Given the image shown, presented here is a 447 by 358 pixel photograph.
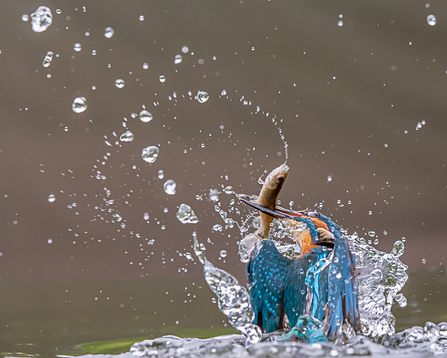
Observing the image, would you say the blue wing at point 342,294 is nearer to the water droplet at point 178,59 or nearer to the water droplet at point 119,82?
the water droplet at point 119,82

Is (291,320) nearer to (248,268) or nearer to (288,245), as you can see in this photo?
(248,268)

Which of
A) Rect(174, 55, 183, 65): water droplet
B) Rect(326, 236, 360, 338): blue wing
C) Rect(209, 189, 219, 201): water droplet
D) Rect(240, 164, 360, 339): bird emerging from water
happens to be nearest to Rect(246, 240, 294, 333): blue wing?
Rect(240, 164, 360, 339): bird emerging from water

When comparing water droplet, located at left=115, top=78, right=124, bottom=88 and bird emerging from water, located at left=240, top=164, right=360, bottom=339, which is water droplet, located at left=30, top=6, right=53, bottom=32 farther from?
bird emerging from water, located at left=240, top=164, right=360, bottom=339

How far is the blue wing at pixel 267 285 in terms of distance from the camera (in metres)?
1.17

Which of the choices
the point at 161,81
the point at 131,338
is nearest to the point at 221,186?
the point at 161,81

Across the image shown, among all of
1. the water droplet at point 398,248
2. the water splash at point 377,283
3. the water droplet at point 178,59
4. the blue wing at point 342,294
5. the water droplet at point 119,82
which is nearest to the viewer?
the blue wing at point 342,294

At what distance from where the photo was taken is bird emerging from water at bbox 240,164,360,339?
3.47 feet

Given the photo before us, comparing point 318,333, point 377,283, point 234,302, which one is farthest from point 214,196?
point 318,333

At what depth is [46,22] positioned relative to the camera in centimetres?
160

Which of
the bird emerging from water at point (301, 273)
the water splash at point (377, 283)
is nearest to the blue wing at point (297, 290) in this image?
the bird emerging from water at point (301, 273)

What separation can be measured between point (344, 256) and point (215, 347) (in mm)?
399

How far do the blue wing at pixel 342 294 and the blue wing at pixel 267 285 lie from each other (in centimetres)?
13

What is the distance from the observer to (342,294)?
3.46 feet

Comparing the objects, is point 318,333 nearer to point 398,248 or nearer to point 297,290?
point 297,290
